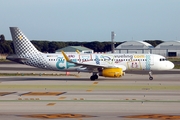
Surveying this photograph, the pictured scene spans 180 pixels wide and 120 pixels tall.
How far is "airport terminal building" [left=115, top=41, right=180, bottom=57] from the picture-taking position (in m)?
122

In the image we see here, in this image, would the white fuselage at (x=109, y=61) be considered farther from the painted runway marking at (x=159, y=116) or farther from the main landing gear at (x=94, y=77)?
the painted runway marking at (x=159, y=116)

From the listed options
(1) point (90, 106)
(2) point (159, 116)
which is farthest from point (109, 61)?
(2) point (159, 116)

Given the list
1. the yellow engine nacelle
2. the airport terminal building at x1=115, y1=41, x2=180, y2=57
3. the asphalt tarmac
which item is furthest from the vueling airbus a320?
the airport terminal building at x1=115, y1=41, x2=180, y2=57

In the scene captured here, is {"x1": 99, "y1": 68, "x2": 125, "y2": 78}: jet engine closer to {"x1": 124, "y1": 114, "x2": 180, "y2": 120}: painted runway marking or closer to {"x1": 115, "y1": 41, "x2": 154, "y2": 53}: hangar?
{"x1": 124, "y1": 114, "x2": 180, "y2": 120}: painted runway marking

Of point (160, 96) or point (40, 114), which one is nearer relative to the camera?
point (40, 114)

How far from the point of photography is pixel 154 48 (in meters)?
124

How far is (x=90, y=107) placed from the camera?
19.4 meters

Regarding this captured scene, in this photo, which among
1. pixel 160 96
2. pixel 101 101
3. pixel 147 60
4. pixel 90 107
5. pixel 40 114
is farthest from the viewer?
pixel 147 60

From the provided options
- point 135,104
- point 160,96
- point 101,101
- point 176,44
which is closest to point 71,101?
point 101,101

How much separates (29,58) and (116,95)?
55.9 ft

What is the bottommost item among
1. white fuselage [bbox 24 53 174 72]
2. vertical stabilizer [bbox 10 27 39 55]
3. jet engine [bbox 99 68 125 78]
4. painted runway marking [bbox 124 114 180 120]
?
painted runway marking [bbox 124 114 180 120]

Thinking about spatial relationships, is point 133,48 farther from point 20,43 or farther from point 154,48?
point 20,43

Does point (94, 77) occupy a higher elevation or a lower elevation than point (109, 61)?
lower

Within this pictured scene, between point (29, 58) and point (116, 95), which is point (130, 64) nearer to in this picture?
point (29, 58)
